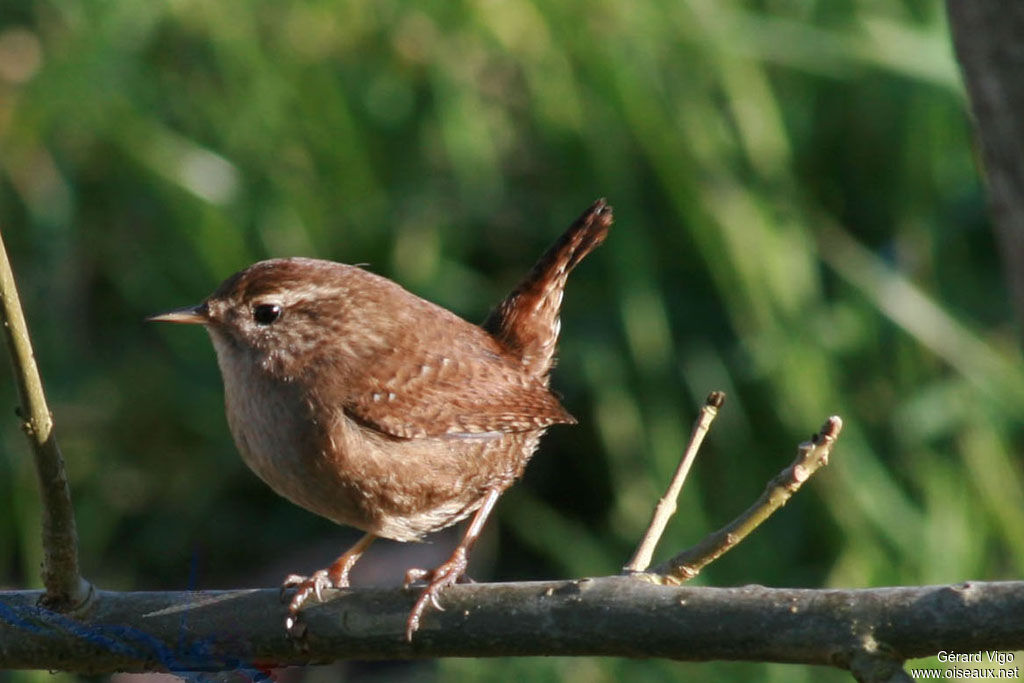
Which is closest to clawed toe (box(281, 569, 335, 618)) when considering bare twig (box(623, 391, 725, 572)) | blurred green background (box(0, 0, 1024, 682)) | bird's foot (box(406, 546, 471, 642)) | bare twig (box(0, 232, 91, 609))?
bird's foot (box(406, 546, 471, 642))

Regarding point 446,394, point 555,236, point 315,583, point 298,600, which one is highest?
point 555,236

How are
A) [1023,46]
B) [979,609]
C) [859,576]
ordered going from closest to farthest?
1. [979,609]
2. [1023,46]
3. [859,576]

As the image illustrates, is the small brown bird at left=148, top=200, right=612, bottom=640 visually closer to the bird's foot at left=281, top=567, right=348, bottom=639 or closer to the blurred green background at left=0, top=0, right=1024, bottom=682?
the bird's foot at left=281, top=567, right=348, bottom=639

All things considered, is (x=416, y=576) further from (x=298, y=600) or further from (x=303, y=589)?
(x=298, y=600)

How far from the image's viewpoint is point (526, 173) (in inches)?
192

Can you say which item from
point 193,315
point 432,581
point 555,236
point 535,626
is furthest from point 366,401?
point 555,236

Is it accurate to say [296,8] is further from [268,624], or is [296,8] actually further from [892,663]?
[892,663]

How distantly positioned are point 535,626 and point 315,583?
1.80 feet

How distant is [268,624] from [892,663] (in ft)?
2.90

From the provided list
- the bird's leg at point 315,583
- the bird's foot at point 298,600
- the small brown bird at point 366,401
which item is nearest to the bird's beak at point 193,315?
the small brown bird at point 366,401

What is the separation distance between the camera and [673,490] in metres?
2.20

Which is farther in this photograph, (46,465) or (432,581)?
(432,581)

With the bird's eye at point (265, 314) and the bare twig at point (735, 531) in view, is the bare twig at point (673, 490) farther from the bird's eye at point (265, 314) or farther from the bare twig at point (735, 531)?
the bird's eye at point (265, 314)

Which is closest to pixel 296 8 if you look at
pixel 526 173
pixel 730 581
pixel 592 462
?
pixel 526 173
